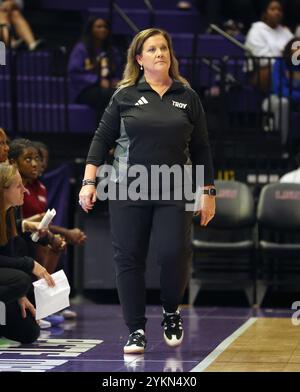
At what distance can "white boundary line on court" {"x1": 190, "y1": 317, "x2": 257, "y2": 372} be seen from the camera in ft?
20.6

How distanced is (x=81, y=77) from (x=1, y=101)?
34.9 inches

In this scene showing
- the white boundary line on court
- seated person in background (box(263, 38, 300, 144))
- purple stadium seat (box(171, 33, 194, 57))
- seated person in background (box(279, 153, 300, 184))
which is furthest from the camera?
purple stadium seat (box(171, 33, 194, 57))

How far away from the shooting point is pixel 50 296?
722 cm

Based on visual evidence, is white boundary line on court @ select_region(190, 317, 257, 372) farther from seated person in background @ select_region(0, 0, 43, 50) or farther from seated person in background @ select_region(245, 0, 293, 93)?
seated person in background @ select_region(0, 0, 43, 50)

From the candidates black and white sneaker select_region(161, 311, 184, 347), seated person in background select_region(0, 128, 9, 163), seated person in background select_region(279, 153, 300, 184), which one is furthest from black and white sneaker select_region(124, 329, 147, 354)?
seated person in background select_region(279, 153, 300, 184)

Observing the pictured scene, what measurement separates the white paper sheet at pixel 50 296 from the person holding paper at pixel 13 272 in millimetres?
47

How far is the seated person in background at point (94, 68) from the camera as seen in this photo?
11375 mm

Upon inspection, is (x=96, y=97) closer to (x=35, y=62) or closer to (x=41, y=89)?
(x=41, y=89)

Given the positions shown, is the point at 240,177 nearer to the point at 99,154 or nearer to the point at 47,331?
the point at 47,331

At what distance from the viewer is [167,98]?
6809mm

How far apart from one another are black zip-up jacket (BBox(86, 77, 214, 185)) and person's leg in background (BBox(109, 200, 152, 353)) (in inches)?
10.8

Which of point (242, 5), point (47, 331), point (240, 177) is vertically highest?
point (242, 5)
